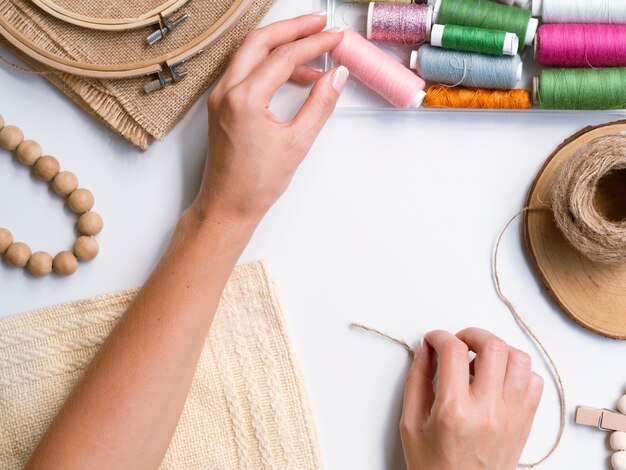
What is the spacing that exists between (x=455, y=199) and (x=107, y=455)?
806 mm

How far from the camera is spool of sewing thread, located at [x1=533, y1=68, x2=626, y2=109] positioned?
1.30m

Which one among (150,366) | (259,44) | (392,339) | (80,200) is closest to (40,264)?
(80,200)

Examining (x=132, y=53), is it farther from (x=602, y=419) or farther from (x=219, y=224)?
(x=602, y=419)

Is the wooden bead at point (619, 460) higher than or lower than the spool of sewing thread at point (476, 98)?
lower

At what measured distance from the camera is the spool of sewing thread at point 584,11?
1.30 meters

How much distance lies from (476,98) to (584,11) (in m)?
0.25

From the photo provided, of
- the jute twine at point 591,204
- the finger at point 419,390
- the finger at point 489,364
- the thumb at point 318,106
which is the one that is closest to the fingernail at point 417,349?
the finger at point 419,390

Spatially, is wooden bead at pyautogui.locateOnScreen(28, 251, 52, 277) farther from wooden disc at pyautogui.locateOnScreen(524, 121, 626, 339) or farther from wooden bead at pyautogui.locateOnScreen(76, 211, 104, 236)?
wooden disc at pyautogui.locateOnScreen(524, 121, 626, 339)

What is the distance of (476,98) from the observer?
135 cm

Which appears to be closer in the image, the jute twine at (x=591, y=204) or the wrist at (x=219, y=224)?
the jute twine at (x=591, y=204)

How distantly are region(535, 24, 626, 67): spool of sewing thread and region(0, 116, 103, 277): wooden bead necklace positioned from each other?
3.10 ft

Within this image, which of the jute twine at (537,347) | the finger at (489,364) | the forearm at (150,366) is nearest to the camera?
the forearm at (150,366)

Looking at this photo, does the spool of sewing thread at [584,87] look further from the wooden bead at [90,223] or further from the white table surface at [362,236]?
the wooden bead at [90,223]

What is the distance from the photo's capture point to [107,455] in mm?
1174
